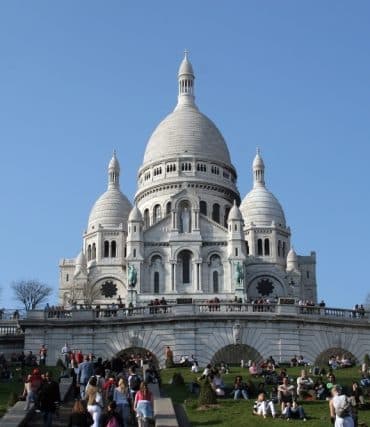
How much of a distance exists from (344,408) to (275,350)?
27.2m

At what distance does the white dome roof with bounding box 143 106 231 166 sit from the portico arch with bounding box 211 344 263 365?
Result: 7819 centimetres

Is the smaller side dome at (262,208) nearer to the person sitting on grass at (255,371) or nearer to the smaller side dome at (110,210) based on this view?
the smaller side dome at (110,210)

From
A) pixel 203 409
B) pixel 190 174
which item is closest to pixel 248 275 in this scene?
pixel 190 174

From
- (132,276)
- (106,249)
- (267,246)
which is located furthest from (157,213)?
(132,276)

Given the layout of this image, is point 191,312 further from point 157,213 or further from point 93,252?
point 157,213

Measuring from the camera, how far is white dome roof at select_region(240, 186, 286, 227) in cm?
12269

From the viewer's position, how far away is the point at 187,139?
130 metres

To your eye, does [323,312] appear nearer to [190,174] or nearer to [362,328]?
[362,328]

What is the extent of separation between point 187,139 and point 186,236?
2147cm

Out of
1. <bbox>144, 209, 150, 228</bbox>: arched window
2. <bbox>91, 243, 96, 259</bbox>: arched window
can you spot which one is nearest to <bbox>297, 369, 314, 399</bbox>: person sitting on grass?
<bbox>91, 243, 96, 259</bbox>: arched window

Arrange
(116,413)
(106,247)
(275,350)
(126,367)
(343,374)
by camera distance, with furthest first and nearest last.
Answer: (106,247) → (275,350) → (343,374) → (126,367) → (116,413)

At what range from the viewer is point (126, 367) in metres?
36.8

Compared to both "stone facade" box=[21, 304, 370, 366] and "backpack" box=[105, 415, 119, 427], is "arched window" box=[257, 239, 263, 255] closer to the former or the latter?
"stone facade" box=[21, 304, 370, 366]

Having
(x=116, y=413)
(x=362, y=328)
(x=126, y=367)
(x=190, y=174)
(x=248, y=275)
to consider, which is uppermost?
(x=190, y=174)
